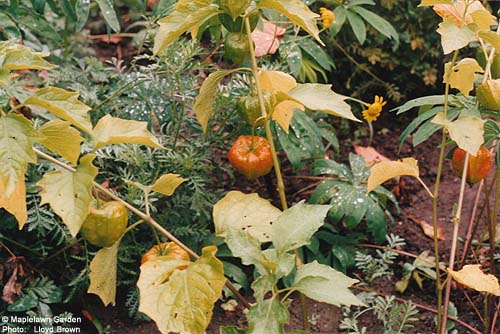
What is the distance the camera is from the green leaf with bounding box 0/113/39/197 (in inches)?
43.6

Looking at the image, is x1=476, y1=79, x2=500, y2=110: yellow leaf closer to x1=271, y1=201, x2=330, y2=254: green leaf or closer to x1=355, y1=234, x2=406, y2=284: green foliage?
x1=271, y1=201, x2=330, y2=254: green leaf

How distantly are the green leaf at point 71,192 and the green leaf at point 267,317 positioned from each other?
34 centimetres

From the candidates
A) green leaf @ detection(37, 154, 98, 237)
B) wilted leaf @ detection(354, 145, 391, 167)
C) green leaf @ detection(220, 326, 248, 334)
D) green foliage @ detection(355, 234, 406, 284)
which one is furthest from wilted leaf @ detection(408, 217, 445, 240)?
green leaf @ detection(37, 154, 98, 237)

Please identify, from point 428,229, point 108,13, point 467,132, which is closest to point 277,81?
point 467,132

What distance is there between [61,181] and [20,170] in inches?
3.3

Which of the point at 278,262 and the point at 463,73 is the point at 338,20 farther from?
the point at 278,262

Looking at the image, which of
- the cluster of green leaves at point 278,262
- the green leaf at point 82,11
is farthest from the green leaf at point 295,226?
the green leaf at point 82,11

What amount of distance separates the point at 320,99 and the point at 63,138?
49cm

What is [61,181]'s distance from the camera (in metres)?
1.18

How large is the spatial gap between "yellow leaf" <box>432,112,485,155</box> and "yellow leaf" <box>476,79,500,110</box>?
0.09m

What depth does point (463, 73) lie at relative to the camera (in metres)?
1.47

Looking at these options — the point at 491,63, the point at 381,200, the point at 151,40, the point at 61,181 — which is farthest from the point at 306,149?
the point at 61,181

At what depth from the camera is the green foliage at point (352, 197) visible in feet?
6.66

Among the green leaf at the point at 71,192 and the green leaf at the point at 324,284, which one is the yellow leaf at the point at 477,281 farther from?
the green leaf at the point at 71,192
